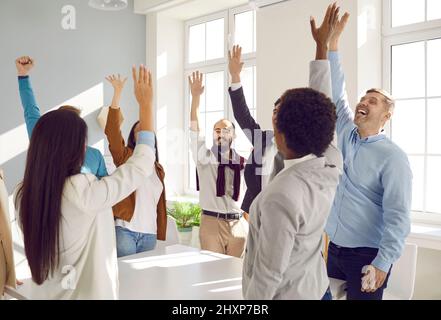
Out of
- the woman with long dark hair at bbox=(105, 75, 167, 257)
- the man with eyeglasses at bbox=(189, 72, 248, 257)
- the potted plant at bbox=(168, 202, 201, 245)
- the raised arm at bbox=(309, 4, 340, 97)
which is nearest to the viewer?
the raised arm at bbox=(309, 4, 340, 97)

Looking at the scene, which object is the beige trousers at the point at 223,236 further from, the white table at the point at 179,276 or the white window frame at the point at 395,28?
the white window frame at the point at 395,28

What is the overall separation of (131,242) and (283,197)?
1420 mm

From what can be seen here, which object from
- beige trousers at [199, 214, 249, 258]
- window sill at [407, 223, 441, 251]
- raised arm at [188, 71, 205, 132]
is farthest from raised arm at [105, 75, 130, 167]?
window sill at [407, 223, 441, 251]

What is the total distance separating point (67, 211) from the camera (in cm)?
130

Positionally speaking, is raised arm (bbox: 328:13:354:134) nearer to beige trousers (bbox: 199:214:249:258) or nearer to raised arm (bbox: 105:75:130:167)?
raised arm (bbox: 105:75:130:167)

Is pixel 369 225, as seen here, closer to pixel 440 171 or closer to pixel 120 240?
pixel 120 240

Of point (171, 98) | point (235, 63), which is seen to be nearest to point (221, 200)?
point (235, 63)

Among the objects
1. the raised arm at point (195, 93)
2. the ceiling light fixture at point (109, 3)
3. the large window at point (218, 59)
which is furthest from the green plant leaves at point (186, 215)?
the ceiling light fixture at point (109, 3)

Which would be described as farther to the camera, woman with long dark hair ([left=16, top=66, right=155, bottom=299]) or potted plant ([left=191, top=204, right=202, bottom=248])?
potted plant ([left=191, top=204, right=202, bottom=248])

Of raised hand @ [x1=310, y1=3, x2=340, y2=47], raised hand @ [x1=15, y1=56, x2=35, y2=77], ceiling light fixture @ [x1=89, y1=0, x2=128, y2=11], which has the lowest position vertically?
raised hand @ [x1=15, y1=56, x2=35, y2=77]

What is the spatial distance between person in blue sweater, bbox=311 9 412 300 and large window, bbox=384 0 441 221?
4.45 ft

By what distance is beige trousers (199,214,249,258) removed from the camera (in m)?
3.03

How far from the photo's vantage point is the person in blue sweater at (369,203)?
171cm
